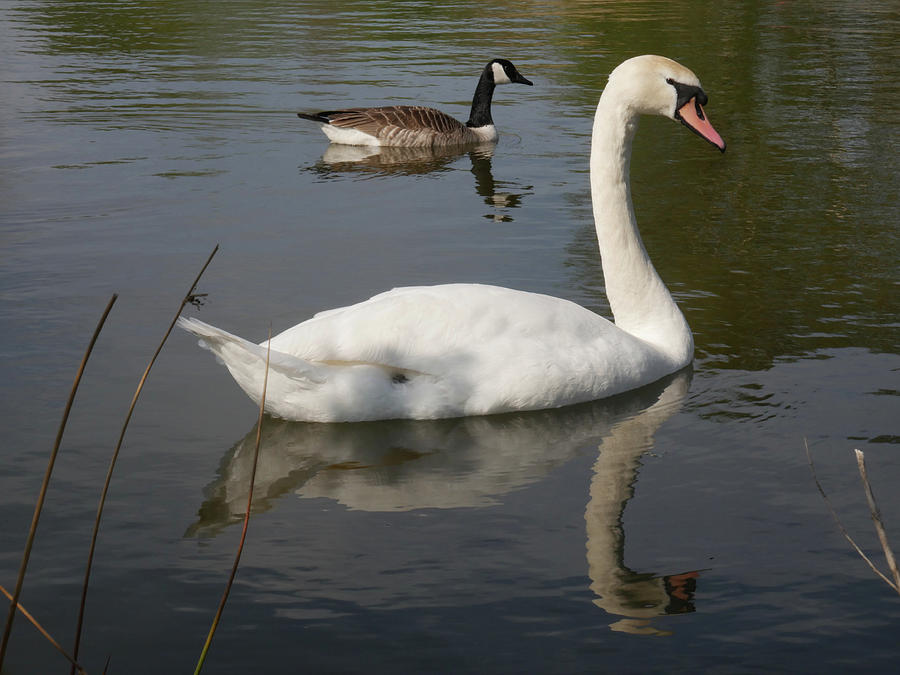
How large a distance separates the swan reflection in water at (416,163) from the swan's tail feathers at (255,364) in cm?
650

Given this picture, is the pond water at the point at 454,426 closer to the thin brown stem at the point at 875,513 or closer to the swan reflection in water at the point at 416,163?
the swan reflection in water at the point at 416,163

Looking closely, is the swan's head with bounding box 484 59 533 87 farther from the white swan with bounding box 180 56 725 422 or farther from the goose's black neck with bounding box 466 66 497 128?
the white swan with bounding box 180 56 725 422

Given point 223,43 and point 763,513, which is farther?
point 223,43

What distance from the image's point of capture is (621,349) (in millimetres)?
6828

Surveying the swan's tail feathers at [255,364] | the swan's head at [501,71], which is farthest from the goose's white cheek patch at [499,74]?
the swan's tail feathers at [255,364]

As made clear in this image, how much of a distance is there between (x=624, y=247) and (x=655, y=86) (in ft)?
3.03

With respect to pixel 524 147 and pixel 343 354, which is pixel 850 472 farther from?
pixel 524 147

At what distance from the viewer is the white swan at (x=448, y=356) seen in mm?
6188

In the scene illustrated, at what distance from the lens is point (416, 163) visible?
49.8ft

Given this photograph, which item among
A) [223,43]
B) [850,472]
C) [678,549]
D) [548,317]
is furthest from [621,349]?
[223,43]

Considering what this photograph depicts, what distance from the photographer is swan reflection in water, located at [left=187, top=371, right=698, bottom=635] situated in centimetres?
543

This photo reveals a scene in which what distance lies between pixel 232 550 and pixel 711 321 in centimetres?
426

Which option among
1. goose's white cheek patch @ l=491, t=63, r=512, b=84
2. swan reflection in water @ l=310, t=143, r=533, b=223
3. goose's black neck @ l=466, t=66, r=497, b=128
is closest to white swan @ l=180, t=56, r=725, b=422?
swan reflection in water @ l=310, t=143, r=533, b=223

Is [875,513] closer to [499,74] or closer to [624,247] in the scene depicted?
[624,247]
